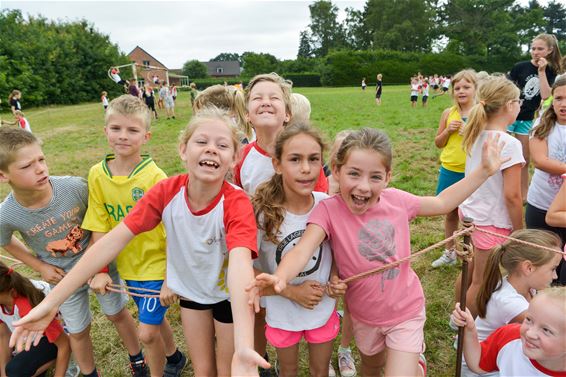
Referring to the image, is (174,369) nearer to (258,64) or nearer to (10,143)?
(10,143)

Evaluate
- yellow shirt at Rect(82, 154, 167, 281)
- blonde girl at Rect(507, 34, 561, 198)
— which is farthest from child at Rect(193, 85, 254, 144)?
blonde girl at Rect(507, 34, 561, 198)

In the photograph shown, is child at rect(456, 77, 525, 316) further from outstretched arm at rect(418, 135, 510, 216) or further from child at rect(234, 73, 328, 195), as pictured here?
child at rect(234, 73, 328, 195)

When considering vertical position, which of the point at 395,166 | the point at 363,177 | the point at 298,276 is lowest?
the point at 395,166

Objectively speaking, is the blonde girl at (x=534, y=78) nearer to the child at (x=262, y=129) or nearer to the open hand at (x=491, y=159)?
the open hand at (x=491, y=159)

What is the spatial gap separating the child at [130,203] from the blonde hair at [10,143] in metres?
0.42

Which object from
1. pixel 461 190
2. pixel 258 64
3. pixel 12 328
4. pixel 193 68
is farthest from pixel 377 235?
pixel 193 68

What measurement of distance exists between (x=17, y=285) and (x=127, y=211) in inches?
36.4

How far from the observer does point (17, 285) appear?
2506mm

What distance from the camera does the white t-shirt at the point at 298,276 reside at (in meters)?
2.09

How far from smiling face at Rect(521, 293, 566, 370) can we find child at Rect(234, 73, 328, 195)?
1662 mm

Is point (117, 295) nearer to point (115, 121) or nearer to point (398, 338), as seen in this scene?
point (115, 121)

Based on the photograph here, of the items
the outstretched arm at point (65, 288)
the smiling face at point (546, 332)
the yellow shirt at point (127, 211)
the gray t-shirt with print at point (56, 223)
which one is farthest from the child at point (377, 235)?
the gray t-shirt with print at point (56, 223)

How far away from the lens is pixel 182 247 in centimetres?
208

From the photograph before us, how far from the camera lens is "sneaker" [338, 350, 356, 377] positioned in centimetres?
282
